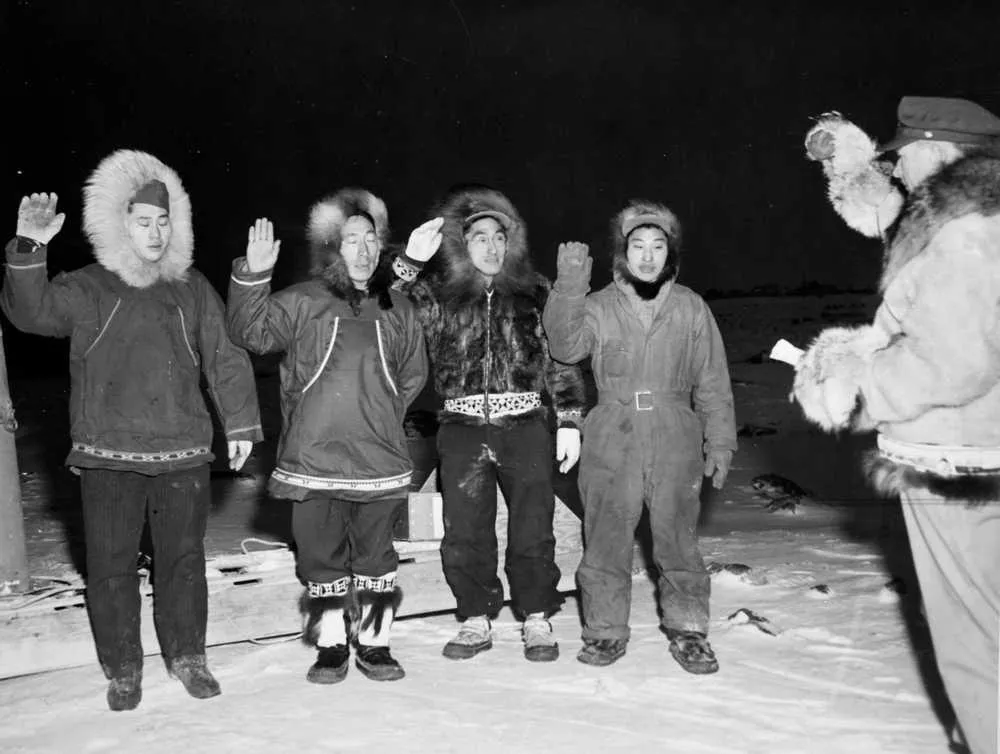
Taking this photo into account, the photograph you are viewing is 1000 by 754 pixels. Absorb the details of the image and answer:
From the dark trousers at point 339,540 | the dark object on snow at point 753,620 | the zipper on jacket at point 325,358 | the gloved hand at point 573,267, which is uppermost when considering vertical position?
the gloved hand at point 573,267

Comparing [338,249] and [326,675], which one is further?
[338,249]

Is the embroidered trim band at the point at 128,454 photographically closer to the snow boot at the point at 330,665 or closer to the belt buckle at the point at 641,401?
the snow boot at the point at 330,665

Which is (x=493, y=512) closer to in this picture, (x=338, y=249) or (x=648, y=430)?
(x=648, y=430)

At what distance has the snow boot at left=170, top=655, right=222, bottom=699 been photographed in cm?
388

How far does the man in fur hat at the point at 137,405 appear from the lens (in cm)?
374

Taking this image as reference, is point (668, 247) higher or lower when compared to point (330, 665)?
higher

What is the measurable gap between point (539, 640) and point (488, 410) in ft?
3.21

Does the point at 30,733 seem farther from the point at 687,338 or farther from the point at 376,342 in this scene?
the point at 687,338

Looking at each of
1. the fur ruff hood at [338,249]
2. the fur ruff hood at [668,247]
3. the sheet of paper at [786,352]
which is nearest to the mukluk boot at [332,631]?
the fur ruff hood at [338,249]

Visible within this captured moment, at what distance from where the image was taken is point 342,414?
4008 mm

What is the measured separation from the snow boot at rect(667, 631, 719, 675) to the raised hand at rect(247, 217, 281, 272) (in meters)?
2.19

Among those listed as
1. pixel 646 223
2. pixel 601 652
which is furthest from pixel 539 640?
pixel 646 223

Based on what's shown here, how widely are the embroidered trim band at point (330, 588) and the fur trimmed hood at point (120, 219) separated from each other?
4.30 ft

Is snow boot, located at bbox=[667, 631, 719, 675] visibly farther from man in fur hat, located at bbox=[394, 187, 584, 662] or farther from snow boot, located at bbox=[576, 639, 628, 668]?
man in fur hat, located at bbox=[394, 187, 584, 662]
